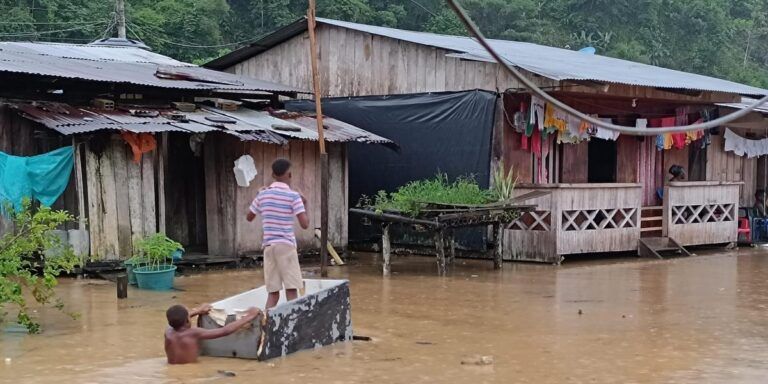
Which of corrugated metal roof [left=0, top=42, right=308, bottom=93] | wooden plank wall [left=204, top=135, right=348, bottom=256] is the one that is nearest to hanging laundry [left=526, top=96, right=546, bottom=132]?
wooden plank wall [left=204, top=135, right=348, bottom=256]

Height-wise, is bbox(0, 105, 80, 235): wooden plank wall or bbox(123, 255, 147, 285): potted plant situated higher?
bbox(0, 105, 80, 235): wooden plank wall

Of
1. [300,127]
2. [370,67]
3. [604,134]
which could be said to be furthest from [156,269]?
[604,134]

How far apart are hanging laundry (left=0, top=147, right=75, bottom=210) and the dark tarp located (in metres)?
6.03

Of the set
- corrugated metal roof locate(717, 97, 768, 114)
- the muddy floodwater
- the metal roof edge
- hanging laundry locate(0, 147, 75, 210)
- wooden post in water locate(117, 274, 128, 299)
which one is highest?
the metal roof edge

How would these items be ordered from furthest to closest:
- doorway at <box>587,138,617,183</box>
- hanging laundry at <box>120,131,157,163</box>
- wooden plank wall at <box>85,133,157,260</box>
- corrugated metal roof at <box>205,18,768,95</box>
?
doorway at <box>587,138,617,183</box>, corrugated metal roof at <box>205,18,768,95</box>, hanging laundry at <box>120,131,157,163</box>, wooden plank wall at <box>85,133,157,260</box>

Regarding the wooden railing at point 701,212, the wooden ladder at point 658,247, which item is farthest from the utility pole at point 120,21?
the wooden railing at point 701,212

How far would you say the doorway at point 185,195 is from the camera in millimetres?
15031

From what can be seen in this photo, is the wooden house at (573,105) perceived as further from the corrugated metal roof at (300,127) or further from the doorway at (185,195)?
the doorway at (185,195)

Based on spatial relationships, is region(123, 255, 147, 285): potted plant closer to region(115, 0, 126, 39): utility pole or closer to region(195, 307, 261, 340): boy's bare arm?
region(195, 307, 261, 340): boy's bare arm

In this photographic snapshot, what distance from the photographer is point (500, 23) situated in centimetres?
3853

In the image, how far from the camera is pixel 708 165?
64.4 feet

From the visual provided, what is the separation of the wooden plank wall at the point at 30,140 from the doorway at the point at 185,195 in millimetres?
2309

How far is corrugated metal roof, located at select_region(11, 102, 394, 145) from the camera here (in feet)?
39.9

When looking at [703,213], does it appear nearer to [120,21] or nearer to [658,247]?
[658,247]
